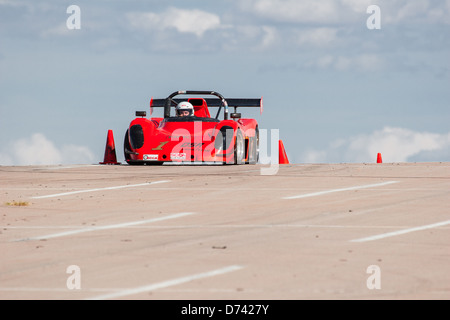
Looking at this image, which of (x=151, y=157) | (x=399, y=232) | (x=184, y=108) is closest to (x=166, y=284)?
(x=399, y=232)

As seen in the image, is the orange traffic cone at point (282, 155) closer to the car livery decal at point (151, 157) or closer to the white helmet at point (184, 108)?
the white helmet at point (184, 108)

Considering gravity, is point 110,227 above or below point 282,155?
below

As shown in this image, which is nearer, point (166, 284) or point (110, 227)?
point (166, 284)

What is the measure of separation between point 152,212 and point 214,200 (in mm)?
1819

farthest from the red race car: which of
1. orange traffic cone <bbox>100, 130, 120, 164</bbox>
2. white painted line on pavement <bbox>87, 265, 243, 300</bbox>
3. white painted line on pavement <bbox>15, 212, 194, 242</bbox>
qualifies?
white painted line on pavement <bbox>87, 265, 243, 300</bbox>

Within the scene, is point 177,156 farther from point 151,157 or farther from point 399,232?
point 399,232

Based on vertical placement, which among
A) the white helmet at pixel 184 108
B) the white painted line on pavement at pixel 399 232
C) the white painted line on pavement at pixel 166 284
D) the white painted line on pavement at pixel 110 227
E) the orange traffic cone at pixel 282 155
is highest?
the white helmet at pixel 184 108

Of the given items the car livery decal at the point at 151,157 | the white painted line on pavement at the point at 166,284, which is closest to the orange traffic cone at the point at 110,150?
the car livery decal at the point at 151,157

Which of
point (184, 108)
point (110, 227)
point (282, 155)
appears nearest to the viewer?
point (110, 227)

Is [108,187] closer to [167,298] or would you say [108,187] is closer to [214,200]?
[214,200]

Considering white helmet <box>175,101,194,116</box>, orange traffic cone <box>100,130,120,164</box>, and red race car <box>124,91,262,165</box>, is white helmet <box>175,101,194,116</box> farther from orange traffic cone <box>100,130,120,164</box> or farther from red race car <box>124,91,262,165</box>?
→ orange traffic cone <box>100,130,120,164</box>

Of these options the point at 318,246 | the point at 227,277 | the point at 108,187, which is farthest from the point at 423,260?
the point at 108,187

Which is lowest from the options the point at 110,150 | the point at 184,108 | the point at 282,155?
the point at 282,155

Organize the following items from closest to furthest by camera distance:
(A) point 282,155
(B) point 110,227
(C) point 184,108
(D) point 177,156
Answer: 1. (B) point 110,227
2. (D) point 177,156
3. (C) point 184,108
4. (A) point 282,155
